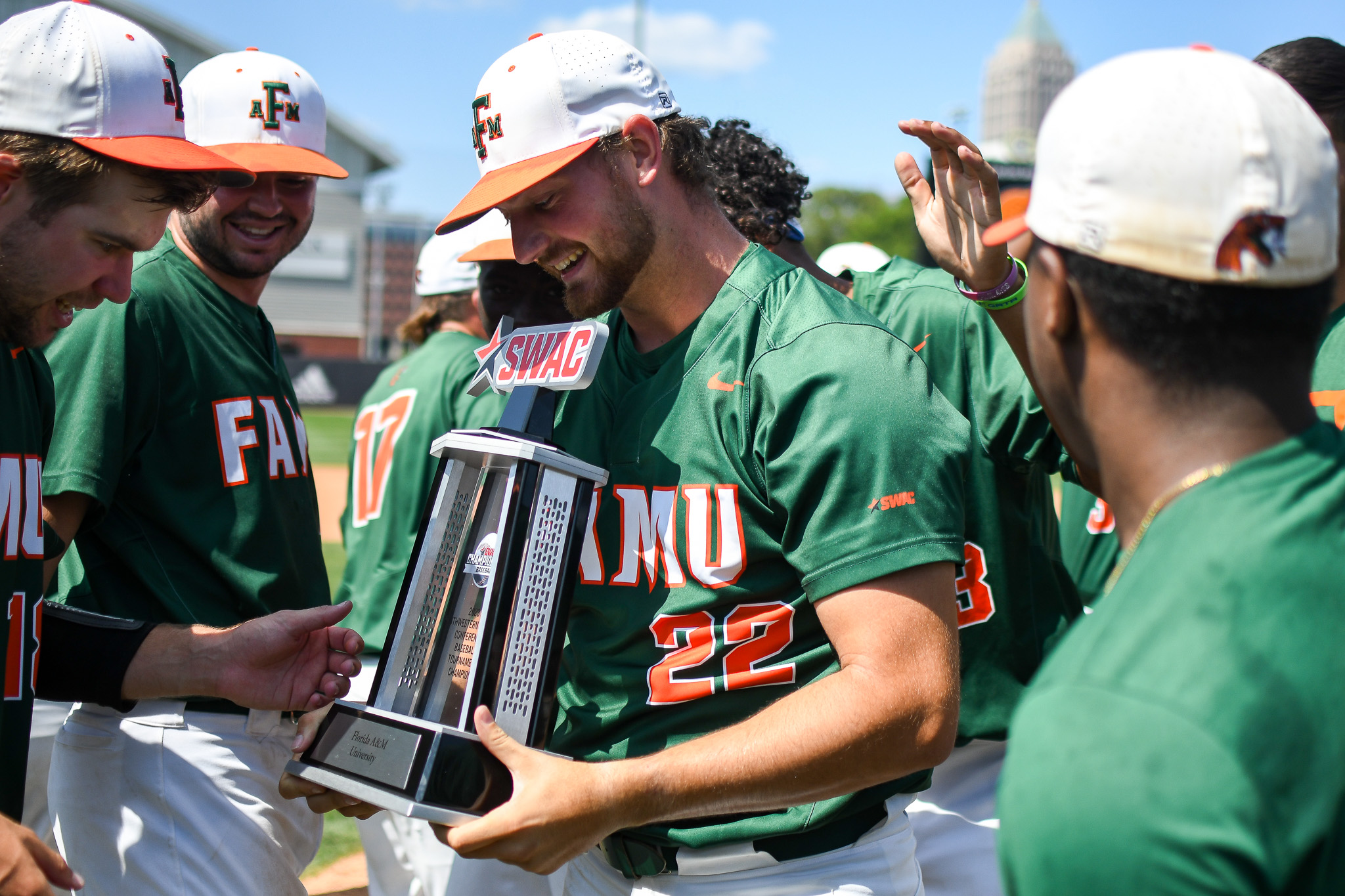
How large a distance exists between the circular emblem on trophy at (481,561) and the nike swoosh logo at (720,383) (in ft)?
1.83

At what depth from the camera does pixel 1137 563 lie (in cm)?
111

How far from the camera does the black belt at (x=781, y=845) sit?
2.14 meters

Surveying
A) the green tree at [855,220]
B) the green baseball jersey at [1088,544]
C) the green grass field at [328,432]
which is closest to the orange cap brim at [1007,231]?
the green baseball jersey at [1088,544]

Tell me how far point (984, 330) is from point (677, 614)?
1.41 meters

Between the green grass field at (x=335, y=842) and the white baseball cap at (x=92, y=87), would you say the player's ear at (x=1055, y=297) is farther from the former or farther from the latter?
the green grass field at (x=335, y=842)

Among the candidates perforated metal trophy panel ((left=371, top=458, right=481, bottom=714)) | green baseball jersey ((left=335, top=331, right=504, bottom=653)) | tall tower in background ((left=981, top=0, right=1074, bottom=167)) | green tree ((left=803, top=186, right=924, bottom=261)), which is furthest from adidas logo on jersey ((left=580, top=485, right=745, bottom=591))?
tall tower in background ((left=981, top=0, right=1074, bottom=167))

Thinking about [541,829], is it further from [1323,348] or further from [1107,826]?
[1323,348]

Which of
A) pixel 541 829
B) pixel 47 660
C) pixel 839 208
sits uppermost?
pixel 541 829

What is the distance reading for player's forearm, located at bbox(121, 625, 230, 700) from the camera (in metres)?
2.55

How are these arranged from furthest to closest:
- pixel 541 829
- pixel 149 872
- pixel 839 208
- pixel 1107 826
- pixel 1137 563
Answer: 1. pixel 839 208
2. pixel 149 872
3. pixel 541 829
4. pixel 1137 563
5. pixel 1107 826

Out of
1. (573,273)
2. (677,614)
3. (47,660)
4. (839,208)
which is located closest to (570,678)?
(677,614)

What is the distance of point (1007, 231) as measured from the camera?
55.2 inches

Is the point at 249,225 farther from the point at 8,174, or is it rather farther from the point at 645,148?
the point at 645,148

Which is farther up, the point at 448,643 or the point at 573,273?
the point at 573,273
